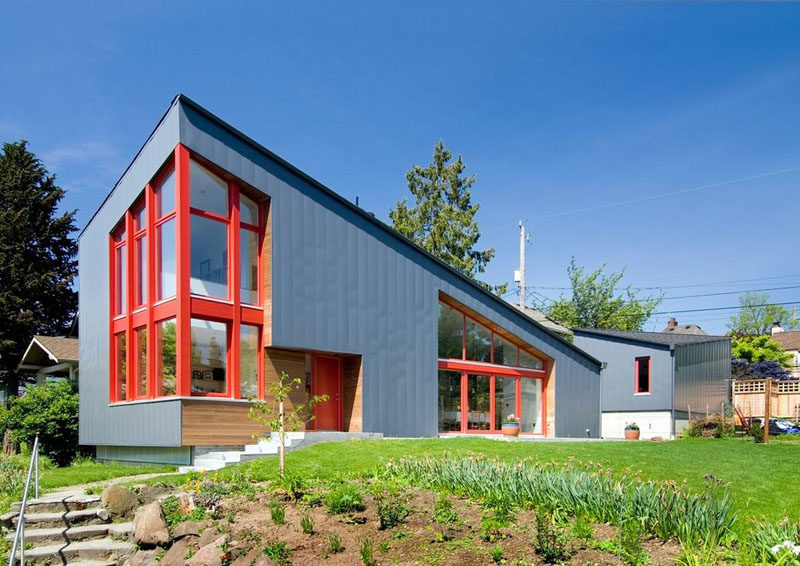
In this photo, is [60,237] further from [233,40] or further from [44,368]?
[233,40]

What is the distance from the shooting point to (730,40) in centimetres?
1431

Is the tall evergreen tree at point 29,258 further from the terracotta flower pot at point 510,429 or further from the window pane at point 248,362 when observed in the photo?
the terracotta flower pot at point 510,429

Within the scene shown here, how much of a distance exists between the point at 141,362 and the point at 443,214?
73.0 ft

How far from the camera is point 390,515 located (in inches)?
283

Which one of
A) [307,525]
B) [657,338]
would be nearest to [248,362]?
[307,525]

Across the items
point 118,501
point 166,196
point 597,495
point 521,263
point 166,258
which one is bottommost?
point 118,501

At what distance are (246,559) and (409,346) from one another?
37.5 feet

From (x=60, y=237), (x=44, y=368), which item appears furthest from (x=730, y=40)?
(x=60, y=237)

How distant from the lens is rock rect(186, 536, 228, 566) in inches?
273

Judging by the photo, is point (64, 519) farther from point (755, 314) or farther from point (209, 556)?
point (755, 314)

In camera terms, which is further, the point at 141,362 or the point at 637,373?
the point at 637,373

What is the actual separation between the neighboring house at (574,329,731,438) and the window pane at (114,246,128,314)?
19.4 metres

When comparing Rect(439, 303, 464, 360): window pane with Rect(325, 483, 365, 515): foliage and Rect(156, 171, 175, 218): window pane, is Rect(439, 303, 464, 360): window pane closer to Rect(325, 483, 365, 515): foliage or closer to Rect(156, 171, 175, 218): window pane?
Rect(156, 171, 175, 218): window pane

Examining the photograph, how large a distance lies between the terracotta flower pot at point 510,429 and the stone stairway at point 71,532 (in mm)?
12738
